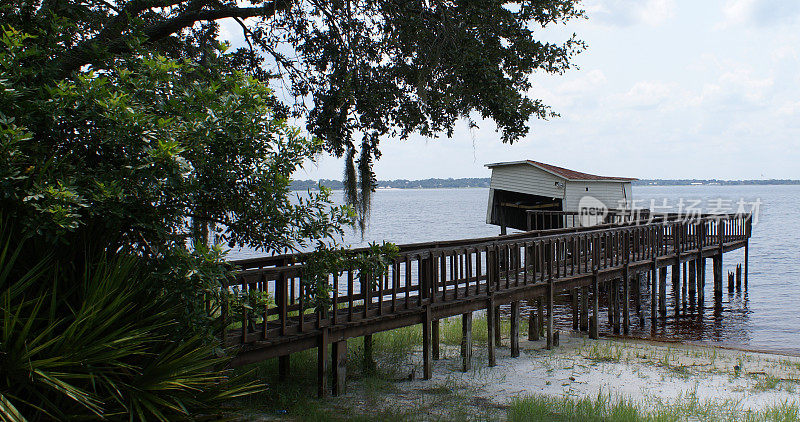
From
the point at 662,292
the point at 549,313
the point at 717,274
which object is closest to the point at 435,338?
the point at 549,313

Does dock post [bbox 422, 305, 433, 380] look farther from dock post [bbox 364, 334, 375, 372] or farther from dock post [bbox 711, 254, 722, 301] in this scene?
dock post [bbox 711, 254, 722, 301]

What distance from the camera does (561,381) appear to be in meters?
10.1

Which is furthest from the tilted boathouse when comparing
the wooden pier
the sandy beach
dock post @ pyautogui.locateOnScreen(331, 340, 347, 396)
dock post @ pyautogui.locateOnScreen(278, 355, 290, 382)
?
dock post @ pyautogui.locateOnScreen(331, 340, 347, 396)

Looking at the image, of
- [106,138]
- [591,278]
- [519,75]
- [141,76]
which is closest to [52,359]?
[106,138]

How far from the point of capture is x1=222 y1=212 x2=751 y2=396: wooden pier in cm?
782

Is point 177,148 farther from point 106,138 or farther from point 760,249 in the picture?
Answer: point 760,249

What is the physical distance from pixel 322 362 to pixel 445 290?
3.11 metres

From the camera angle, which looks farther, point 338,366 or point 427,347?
point 427,347

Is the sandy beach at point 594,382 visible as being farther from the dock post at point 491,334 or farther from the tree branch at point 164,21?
the tree branch at point 164,21

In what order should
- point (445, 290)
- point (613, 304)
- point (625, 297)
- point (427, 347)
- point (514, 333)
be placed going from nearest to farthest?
point (427, 347), point (445, 290), point (514, 333), point (625, 297), point (613, 304)

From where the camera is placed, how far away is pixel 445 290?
10.9 m

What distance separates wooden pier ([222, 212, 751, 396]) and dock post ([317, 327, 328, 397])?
0.01 m

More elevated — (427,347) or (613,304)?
(427,347)

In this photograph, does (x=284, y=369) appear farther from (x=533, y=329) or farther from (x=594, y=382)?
(x=533, y=329)
